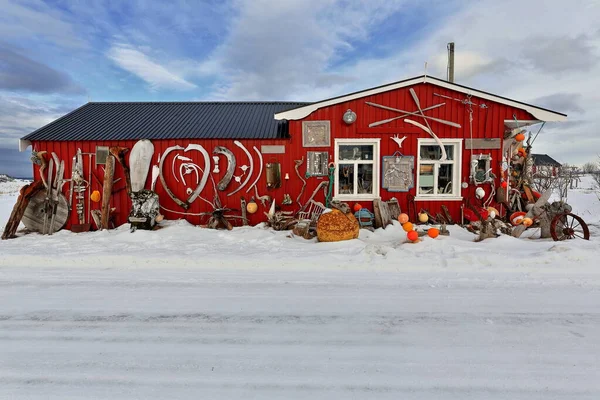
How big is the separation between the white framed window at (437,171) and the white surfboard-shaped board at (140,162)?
7.51 m

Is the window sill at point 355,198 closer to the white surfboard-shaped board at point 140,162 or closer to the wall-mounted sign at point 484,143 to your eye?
the wall-mounted sign at point 484,143

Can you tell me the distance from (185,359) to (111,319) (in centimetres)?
127

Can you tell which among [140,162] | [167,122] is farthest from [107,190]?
[167,122]

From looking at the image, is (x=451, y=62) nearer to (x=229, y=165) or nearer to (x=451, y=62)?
(x=451, y=62)

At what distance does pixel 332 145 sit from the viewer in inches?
320

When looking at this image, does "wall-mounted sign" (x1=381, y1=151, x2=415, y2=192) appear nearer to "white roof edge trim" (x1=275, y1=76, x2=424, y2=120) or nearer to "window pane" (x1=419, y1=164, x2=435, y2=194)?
"window pane" (x1=419, y1=164, x2=435, y2=194)

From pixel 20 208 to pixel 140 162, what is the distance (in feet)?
9.89

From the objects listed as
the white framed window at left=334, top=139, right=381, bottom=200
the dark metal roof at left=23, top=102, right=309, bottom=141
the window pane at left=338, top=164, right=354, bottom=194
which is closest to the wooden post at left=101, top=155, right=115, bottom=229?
the dark metal roof at left=23, top=102, right=309, bottom=141

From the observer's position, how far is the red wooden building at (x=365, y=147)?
26.2 feet

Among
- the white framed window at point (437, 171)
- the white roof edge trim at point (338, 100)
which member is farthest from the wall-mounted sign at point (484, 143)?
the white roof edge trim at point (338, 100)

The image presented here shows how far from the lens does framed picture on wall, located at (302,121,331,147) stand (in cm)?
808

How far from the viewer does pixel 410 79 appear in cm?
793

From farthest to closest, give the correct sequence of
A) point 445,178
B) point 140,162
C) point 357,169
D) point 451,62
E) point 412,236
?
point 451,62, point 445,178, point 357,169, point 140,162, point 412,236

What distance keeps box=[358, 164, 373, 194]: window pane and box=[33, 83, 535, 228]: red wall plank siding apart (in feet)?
1.26
